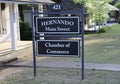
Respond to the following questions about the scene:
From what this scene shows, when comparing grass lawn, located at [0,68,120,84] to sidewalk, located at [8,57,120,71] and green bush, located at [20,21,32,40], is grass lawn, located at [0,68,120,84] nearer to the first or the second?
sidewalk, located at [8,57,120,71]

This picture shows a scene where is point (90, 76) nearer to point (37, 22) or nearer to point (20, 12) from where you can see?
point (37, 22)

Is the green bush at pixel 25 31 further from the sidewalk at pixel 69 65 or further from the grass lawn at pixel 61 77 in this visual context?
the grass lawn at pixel 61 77

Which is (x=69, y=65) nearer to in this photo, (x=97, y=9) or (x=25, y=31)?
(x=25, y=31)

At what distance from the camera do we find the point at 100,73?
964cm

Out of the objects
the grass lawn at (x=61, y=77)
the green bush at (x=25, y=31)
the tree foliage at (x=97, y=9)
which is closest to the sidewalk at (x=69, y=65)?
the grass lawn at (x=61, y=77)

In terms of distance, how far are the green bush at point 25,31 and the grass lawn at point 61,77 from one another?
33.3ft

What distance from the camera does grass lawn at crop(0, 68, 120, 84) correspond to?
8680mm

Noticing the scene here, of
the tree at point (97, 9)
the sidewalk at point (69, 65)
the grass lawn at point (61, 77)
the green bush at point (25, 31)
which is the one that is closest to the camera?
the grass lawn at point (61, 77)

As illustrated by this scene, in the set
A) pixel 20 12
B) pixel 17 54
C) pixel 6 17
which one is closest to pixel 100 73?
pixel 17 54

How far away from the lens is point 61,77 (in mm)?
9234

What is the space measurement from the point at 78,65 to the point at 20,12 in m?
12.8

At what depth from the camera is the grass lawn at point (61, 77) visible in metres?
8.68

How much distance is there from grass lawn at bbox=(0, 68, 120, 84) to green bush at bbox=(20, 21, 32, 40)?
33.3 ft

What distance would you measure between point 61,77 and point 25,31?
471 inches
